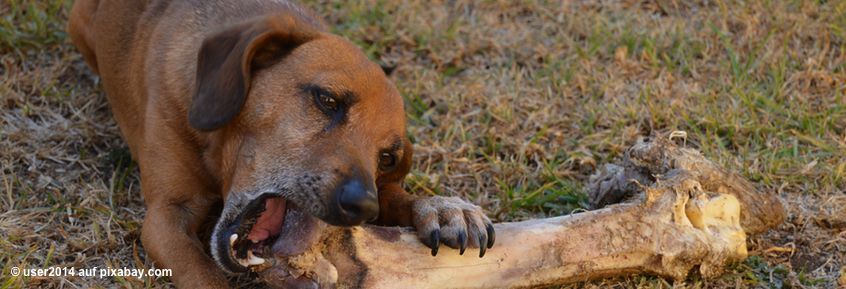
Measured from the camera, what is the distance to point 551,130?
→ 4922 mm

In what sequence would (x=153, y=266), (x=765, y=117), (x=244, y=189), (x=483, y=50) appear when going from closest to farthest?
(x=244, y=189) → (x=153, y=266) → (x=765, y=117) → (x=483, y=50)

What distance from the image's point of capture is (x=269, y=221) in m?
3.36

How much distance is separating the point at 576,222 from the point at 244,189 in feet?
3.67

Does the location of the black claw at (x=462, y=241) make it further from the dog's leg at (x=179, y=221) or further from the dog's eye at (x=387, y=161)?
the dog's leg at (x=179, y=221)

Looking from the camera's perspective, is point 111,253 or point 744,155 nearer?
point 111,253

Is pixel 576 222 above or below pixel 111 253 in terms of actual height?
above

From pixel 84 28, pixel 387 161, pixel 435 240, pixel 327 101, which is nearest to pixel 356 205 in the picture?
pixel 435 240

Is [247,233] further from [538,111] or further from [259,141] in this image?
[538,111]

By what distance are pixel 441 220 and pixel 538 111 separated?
68.4 inches

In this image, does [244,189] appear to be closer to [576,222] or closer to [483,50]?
[576,222]

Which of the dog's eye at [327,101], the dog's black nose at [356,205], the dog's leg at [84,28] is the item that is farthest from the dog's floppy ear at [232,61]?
the dog's leg at [84,28]

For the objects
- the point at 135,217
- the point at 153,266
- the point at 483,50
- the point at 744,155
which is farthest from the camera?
the point at 483,50

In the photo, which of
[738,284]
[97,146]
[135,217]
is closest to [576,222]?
[738,284]

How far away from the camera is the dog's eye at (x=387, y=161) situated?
363 cm
